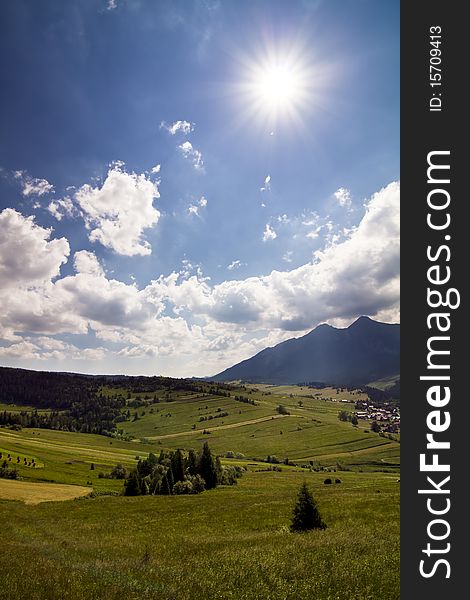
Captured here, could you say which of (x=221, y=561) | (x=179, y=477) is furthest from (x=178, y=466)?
(x=221, y=561)

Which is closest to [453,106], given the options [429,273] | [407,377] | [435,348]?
[429,273]

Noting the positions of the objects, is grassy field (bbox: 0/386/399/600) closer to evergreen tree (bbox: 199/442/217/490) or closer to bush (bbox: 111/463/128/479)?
evergreen tree (bbox: 199/442/217/490)

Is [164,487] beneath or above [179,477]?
beneath

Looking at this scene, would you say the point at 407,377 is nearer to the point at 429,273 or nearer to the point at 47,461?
the point at 429,273

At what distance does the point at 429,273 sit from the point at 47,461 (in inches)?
6389

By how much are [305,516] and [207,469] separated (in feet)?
205

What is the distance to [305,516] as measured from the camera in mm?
29438

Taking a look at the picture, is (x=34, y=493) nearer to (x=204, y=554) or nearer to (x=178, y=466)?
(x=178, y=466)

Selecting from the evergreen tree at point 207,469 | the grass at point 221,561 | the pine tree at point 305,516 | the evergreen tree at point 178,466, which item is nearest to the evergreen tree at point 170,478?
the evergreen tree at point 178,466

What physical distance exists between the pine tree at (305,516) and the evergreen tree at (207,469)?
58.0 m

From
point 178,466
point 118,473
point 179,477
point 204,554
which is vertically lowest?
point 118,473

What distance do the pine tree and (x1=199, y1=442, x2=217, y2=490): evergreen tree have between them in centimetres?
5796

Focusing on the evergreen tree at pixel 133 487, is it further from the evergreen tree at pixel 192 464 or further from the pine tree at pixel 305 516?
the pine tree at pixel 305 516

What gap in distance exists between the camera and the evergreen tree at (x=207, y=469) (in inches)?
3346
